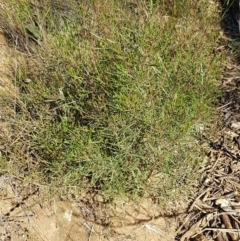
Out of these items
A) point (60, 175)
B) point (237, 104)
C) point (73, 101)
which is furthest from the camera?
point (237, 104)

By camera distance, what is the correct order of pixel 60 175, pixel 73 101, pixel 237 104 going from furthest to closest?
pixel 237 104, pixel 60 175, pixel 73 101

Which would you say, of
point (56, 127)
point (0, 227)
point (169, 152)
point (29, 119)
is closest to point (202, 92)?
point (169, 152)

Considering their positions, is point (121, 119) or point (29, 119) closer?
point (121, 119)

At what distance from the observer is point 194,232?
2146 mm

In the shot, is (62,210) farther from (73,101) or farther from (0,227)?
(73,101)

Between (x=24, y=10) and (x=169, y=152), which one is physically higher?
(x=24, y=10)

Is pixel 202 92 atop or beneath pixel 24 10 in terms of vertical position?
beneath

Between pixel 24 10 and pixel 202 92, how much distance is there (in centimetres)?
103

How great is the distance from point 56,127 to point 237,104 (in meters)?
1.17

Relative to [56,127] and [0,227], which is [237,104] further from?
[0,227]

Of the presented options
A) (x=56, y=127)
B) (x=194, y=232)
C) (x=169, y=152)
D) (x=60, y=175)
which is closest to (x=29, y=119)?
(x=56, y=127)

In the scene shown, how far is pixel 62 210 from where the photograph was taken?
2.17m

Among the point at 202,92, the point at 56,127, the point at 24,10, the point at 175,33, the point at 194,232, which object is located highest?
the point at 24,10

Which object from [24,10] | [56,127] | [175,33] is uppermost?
[24,10]
